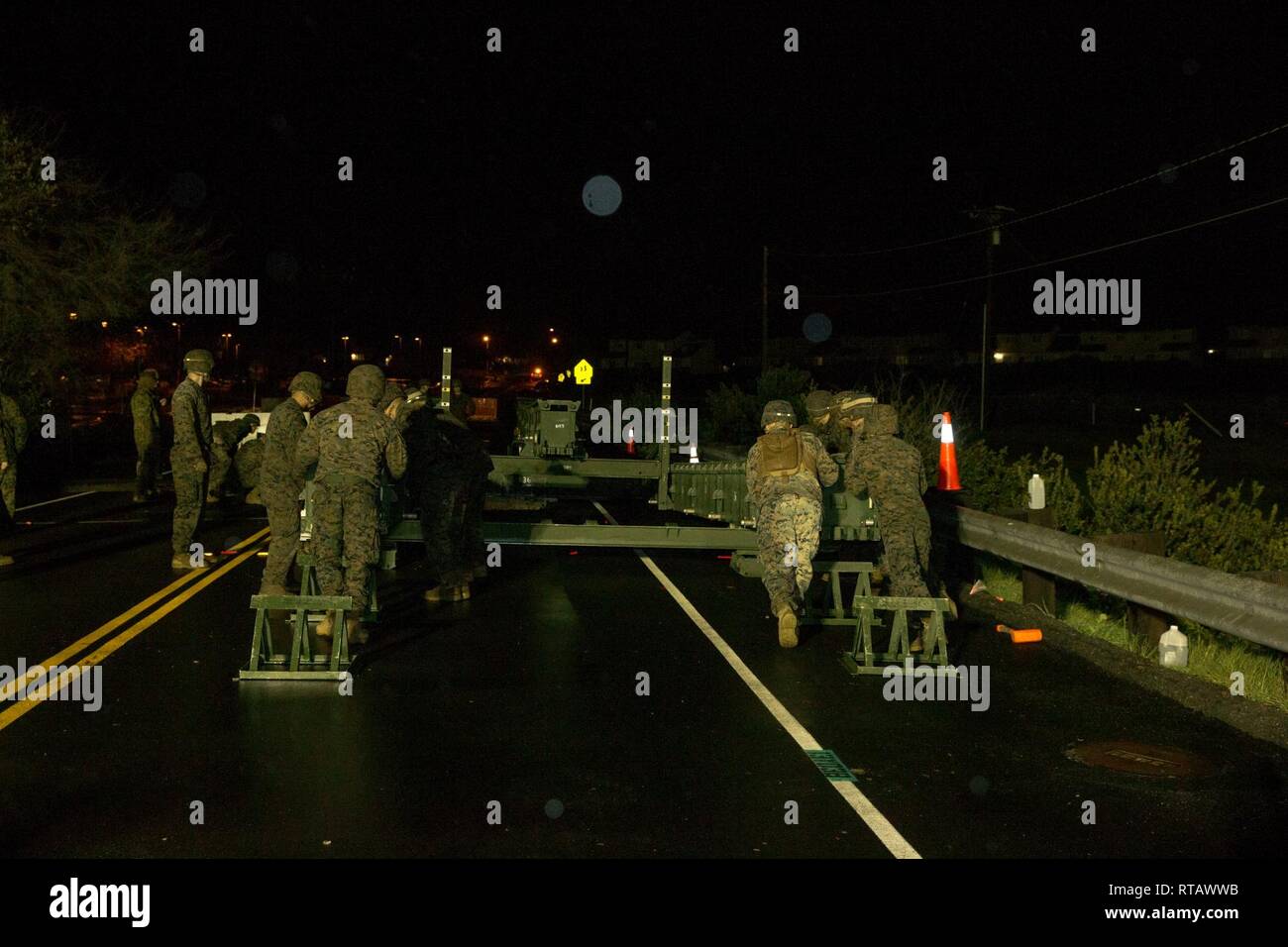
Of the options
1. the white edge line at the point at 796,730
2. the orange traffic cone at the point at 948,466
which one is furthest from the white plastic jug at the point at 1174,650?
the orange traffic cone at the point at 948,466

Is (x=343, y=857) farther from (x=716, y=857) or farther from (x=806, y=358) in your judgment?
(x=806, y=358)

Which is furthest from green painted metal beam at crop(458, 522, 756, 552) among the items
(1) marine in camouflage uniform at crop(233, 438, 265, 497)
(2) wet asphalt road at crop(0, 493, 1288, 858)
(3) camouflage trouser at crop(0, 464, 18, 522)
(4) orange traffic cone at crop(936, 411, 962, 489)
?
(1) marine in camouflage uniform at crop(233, 438, 265, 497)

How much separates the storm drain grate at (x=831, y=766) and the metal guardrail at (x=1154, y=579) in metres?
2.73

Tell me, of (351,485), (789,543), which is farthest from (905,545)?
(351,485)

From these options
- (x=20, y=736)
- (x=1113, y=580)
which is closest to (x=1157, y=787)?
(x=1113, y=580)

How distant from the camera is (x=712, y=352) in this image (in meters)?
120

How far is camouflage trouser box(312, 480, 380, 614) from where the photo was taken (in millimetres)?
10883

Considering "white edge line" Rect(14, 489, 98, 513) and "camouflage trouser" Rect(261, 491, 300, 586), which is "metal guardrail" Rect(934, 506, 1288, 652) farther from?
"white edge line" Rect(14, 489, 98, 513)

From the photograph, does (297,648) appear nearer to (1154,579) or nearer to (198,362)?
(1154,579)

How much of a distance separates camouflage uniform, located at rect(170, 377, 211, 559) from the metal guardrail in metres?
8.19

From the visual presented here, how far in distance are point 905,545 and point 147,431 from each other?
15.1 m

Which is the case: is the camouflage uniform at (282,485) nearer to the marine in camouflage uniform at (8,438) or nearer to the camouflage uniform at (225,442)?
the marine in camouflage uniform at (8,438)

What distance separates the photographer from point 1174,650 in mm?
10703

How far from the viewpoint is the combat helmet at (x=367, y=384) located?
1111 cm
